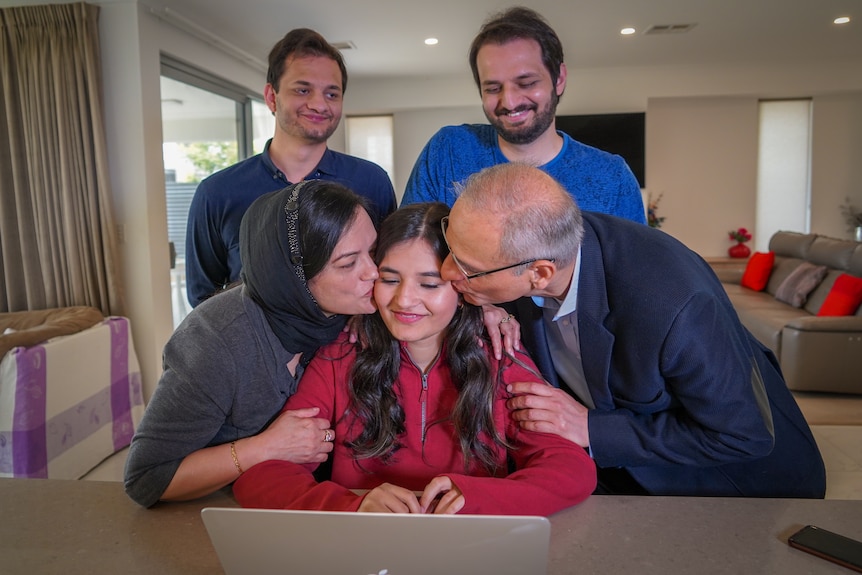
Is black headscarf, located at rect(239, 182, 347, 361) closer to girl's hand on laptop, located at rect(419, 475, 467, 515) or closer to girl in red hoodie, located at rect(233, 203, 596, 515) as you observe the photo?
girl in red hoodie, located at rect(233, 203, 596, 515)

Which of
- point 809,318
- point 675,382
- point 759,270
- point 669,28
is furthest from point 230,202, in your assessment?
point 759,270

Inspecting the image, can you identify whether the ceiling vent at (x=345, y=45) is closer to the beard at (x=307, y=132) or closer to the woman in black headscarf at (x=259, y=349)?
the beard at (x=307, y=132)

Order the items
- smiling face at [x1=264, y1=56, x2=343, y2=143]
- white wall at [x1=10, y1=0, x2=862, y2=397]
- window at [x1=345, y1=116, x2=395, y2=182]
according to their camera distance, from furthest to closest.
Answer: window at [x1=345, y1=116, x2=395, y2=182] < white wall at [x1=10, y1=0, x2=862, y2=397] < smiling face at [x1=264, y1=56, x2=343, y2=143]

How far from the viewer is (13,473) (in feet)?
10.2

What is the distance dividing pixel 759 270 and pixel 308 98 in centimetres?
606

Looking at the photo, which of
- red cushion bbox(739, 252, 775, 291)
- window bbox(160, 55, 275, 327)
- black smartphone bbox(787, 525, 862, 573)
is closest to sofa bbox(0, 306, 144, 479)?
window bbox(160, 55, 275, 327)

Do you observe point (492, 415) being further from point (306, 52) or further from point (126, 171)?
point (126, 171)

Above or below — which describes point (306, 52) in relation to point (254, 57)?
below

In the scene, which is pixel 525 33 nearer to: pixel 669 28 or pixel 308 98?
pixel 308 98

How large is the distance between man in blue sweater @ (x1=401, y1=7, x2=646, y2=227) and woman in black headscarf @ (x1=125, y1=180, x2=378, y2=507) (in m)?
0.65

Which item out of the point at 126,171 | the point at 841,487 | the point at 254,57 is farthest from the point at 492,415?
the point at 254,57

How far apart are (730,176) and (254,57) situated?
5899 mm

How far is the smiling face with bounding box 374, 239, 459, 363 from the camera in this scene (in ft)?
4.58

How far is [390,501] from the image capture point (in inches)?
43.0
